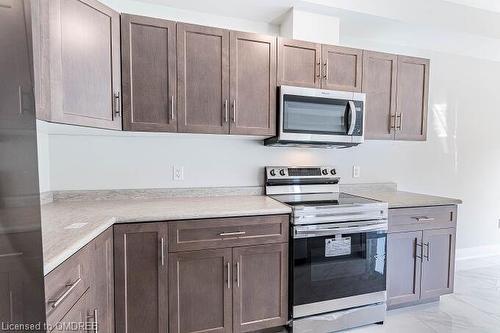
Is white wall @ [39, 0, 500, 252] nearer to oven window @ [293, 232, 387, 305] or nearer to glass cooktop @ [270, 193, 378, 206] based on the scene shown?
glass cooktop @ [270, 193, 378, 206]

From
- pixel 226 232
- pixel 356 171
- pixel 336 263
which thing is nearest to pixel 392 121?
pixel 356 171

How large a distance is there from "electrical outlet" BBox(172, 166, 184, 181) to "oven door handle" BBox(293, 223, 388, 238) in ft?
3.49

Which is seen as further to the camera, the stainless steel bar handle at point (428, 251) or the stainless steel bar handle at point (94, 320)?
the stainless steel bar handle at point (428, 251)

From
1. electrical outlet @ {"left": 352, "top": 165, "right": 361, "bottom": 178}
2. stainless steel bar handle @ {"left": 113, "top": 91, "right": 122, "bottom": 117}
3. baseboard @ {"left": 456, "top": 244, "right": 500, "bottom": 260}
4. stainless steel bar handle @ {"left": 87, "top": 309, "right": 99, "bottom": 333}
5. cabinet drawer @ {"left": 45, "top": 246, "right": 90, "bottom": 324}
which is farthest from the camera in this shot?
baseboard @ {"left": 456, "top": 244, "right": 500, "bottom": 260}

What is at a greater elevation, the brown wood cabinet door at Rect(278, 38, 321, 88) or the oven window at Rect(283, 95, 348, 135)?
the brown wood cabinet door at Rect(278, 38, 321, 88)

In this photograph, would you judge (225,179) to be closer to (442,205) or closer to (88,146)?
(88,146)

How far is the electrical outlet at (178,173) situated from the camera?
229cm

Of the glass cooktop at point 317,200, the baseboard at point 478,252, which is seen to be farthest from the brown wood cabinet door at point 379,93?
the baseboard at point 478,252

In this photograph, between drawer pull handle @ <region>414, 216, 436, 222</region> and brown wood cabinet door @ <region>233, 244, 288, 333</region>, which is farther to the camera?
drawer pull handle @ <region>414, 216, 436, 222</region>

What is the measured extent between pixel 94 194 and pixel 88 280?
3.37 feet

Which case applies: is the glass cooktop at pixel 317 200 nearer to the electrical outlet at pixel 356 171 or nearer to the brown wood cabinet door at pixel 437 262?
the electrical outlet at pixel 356 171

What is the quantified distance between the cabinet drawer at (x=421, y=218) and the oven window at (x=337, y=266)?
175 mm

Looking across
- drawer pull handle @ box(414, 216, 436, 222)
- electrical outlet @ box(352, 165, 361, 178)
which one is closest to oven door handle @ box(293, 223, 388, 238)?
drawer pull handle @ box(414, 216, 436, 222)

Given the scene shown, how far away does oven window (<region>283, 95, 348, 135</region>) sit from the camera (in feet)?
6.97
